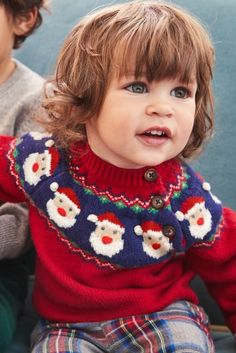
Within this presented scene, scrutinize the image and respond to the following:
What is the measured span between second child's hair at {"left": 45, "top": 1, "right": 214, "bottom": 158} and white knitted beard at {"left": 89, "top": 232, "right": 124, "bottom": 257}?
160 millimetres

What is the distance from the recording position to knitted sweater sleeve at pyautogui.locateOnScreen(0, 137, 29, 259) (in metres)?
0.95

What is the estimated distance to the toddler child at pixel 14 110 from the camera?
1017mm

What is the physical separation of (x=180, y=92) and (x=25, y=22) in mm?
488

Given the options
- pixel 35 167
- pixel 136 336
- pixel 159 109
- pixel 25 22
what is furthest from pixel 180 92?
pixel 25 22

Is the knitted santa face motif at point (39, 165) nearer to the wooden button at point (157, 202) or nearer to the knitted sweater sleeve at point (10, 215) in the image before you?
the knitted sweater sleeve at point (10, 215)

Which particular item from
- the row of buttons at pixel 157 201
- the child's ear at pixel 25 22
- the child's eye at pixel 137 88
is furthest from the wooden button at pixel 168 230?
the child's ear at pixel 25 22

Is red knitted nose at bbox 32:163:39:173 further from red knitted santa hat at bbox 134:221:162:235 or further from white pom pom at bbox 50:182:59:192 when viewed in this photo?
red knitted santa hat at bbox 134:221:162:235

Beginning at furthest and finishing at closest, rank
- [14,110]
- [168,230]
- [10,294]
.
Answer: [14,110] < [10,294] < [168,230]

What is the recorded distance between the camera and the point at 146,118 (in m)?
0.81

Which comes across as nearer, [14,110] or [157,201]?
[157,201]

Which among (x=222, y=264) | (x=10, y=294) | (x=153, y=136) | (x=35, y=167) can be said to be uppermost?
(x=153, y=136)

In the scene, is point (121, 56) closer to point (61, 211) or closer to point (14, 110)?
point (61, 211)

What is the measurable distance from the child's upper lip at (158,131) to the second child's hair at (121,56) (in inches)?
2.7

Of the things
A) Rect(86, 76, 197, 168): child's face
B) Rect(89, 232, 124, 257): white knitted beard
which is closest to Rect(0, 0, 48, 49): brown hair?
Rect(86, 76, 197, 168): child's face
